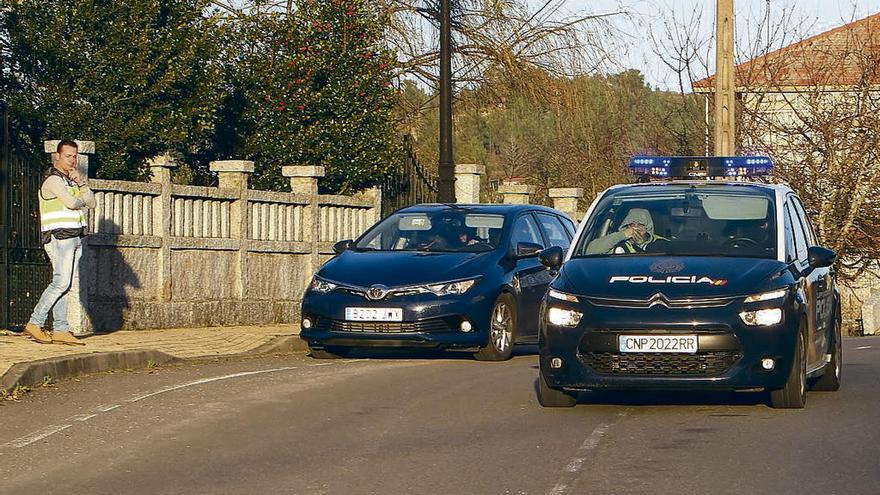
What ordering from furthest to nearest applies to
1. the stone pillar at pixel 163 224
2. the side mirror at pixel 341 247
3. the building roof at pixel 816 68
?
the building roof at pixel 816 68 → the stone pillar at pixel 163 224 → the side mirror at pixel 341 247

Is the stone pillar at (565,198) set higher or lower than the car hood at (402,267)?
higher

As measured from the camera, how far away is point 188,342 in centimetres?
1736

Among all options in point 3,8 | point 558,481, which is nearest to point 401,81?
point 3,8

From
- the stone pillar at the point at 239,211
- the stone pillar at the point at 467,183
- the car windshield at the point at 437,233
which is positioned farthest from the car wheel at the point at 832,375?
the stone pillar at the point at 467,183

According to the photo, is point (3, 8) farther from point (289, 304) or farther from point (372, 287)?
point (372, 287)

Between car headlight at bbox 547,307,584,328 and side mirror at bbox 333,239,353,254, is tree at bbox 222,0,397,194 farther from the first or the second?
car headlight at bbox 547,307,584,328

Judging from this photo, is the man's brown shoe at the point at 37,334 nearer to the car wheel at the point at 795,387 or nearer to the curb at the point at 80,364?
the curb at the point at 80,364

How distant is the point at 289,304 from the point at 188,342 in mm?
5213

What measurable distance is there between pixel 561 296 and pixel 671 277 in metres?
0.77

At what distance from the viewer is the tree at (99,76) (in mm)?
25609

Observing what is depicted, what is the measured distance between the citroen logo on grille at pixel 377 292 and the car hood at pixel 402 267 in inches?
2.5

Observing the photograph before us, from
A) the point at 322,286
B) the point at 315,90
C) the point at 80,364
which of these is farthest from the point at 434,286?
the point at 315,90

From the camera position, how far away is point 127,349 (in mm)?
15250

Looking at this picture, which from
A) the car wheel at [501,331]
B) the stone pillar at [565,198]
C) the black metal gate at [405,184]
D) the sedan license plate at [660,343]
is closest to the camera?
Result: the sedan license plate at [660,343]
